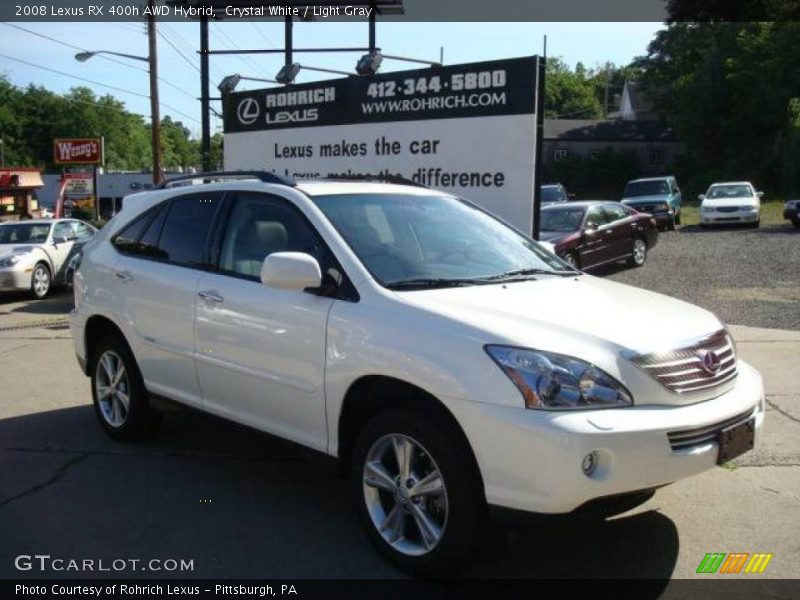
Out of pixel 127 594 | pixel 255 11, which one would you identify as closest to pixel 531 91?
pixel 127 594

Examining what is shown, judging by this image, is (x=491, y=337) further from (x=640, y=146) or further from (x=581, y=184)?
(x=640, y=146)

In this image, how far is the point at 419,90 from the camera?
10969mm

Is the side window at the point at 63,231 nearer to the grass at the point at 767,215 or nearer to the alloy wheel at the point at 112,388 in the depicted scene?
the alloy wheel at the point at 112,388

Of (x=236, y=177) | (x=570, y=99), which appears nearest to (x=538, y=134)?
(x=236, y=177)

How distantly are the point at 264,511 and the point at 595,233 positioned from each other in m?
12.2

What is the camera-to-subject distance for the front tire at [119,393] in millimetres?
5621

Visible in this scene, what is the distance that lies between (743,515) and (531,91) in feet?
20.7

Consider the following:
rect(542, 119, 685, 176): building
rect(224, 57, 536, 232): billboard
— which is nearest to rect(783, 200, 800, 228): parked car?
rect(224, 57, 536, 232): billboard

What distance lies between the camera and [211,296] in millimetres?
4723

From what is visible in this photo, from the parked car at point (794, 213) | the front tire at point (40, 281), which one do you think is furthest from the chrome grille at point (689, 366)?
the parked car at point (794, 213)

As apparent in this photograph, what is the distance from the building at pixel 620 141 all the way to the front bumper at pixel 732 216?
3967cm

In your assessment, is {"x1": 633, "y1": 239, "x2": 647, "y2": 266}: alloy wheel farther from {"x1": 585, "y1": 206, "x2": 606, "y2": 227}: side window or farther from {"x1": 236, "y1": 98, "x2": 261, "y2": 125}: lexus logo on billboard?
{"x1": 236, "y1": 98, "x2": 261, "y2": 125}: lexus logo on billboard

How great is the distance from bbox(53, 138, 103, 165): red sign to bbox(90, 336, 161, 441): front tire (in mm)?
32666

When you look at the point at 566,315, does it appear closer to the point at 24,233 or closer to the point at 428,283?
the point at 428,283
